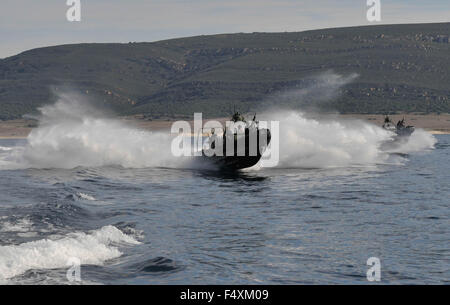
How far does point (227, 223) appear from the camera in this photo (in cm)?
2886

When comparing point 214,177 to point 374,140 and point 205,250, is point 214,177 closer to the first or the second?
point 205,250

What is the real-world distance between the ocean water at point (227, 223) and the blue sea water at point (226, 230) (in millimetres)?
60

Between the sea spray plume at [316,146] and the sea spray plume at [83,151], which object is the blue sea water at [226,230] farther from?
the sea spray plume at [83,151]

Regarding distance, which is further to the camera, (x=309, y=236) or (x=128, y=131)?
(x=128, y=131)

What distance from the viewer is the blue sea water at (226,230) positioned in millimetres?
19562

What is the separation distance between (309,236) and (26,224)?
1191 centimetres

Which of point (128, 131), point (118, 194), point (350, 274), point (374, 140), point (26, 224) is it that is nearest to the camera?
point (350, 274)

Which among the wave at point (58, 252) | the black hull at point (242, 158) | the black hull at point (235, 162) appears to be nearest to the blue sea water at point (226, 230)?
the wave at point (58, 252)

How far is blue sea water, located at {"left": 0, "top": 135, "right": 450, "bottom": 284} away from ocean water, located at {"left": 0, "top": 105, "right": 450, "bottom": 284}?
6cm

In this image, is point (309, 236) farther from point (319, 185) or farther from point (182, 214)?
point (319, 185)

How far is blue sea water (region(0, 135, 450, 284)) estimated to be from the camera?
19562 mm
